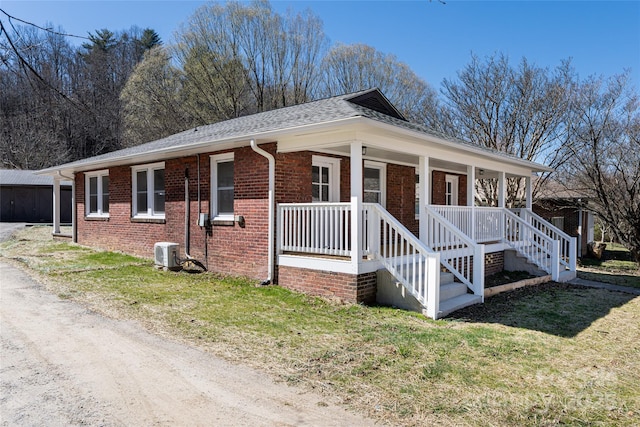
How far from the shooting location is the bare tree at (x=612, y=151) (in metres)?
14.9

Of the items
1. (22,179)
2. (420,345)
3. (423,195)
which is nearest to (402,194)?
(423,195)

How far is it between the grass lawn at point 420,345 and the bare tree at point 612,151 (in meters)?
7.50

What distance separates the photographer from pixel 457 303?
7195mm

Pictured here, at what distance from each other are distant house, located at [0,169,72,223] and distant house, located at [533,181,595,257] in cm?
2854

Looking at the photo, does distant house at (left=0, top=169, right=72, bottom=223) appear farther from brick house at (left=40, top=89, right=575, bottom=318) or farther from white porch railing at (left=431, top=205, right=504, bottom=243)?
white porch railing at (left=431, top=205, right=504, bottom=243)

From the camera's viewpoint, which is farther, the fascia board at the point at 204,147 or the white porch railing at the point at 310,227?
the white porch railing at the point at 310,227

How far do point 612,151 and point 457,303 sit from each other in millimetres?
12140

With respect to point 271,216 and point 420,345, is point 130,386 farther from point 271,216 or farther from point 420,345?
point 271,216

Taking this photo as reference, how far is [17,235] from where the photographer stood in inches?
724

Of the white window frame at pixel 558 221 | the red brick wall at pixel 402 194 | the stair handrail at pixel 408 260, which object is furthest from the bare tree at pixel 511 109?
the stair handrail at pixel 408 260

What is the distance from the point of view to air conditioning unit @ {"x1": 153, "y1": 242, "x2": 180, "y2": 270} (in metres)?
9.92

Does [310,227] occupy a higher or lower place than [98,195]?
lower

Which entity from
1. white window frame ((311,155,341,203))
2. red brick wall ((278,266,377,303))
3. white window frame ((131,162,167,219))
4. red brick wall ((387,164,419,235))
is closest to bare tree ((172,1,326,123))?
white window frame ((131,162,167,219))

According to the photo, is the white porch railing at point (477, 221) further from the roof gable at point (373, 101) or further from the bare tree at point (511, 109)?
the bare tree at point (511, 109)
